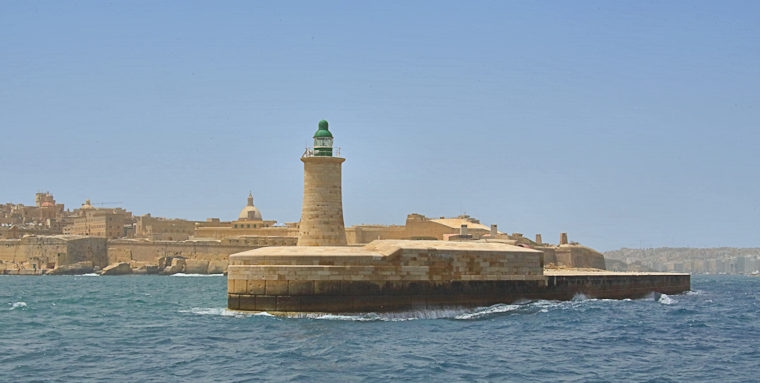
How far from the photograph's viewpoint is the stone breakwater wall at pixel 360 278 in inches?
930

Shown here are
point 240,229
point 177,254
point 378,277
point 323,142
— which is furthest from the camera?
point 240,229

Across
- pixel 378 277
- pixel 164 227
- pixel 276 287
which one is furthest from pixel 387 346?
pixel 164 227

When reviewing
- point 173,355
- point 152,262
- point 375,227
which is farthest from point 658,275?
point 152,262

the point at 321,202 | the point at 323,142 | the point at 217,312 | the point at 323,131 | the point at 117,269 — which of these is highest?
the point at 323,131

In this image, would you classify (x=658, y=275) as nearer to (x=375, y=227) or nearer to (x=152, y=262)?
(x=375, y=227)

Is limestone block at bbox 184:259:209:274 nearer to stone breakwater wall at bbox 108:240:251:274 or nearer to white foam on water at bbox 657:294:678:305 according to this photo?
stone breakwater wall at bbox 108:240:251:274

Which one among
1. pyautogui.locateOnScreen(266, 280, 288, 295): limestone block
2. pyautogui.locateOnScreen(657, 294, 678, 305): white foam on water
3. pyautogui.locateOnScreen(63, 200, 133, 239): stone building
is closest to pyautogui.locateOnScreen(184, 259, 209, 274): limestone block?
pyautogui.locateOnScreen(63, 200, 133, 239): stone building

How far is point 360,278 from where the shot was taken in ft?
78.6

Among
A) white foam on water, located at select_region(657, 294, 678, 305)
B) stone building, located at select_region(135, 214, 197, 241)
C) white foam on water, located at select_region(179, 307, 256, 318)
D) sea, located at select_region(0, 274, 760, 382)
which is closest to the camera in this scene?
sea, located at select_region(0, 274, 760, 382)

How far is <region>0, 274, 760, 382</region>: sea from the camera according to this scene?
1590 cm

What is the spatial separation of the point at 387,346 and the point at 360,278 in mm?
5414

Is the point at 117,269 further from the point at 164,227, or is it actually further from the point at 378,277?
the point at 378,277

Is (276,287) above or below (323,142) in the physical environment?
below

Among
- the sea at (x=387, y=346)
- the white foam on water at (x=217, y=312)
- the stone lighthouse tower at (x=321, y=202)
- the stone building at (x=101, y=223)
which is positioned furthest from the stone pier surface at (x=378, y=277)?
the stone building at (x=101, y=223)
